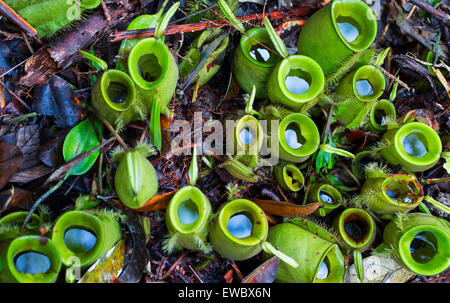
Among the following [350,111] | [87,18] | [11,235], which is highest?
[87,18]

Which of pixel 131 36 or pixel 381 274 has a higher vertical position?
pixel 131 36

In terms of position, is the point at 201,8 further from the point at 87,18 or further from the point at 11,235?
the point at 11,235

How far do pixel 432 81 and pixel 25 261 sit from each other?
3196 millimetres

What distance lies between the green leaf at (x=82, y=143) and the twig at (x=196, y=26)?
0.62 meters

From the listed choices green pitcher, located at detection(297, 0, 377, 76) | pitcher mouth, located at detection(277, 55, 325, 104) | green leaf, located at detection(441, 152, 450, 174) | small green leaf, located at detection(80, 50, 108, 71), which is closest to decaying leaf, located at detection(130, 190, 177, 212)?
small green leaf, located at detection(80, 50, 108, 71)

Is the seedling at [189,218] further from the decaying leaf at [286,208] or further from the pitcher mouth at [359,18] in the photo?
the pitcher mouth at [359,18]

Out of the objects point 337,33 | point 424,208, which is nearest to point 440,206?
point 424,208

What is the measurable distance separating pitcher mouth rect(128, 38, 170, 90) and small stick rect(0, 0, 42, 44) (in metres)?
0.67

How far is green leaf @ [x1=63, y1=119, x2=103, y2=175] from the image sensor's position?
7.69 feet

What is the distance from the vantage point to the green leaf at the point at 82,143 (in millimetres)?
2344

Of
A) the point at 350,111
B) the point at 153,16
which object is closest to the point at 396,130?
the point at 350,111

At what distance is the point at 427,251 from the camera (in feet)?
8.16

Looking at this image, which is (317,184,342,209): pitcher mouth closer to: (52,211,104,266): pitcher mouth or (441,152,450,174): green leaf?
(441,152,450,174): green leaf

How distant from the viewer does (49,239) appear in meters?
1.93
